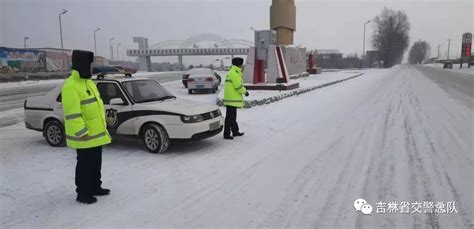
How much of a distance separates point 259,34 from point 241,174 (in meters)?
16.1

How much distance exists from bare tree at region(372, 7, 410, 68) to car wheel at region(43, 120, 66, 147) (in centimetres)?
9219

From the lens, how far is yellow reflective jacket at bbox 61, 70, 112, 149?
4211 mm

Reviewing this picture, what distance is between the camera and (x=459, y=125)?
900 centimetres

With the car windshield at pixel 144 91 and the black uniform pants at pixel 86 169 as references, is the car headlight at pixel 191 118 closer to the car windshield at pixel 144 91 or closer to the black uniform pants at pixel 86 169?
the car windshield at pixel 144 91

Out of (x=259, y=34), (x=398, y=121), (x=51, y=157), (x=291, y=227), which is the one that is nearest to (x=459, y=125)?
(x=398, y=121)

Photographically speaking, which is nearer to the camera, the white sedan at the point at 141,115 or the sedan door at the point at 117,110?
the white sedan at the point at 141,115

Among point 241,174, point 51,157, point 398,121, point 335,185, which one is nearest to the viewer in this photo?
point 335,185

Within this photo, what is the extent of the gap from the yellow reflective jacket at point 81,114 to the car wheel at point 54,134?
3130mm

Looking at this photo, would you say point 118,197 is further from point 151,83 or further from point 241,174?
point 151,83

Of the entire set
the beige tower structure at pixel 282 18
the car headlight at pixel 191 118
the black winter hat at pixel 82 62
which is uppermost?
the beige tower structure at pixel 282 18

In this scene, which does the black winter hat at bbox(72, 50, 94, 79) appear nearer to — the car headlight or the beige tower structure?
the car headlight

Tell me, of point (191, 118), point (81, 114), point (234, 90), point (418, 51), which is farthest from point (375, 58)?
point (81, 114)

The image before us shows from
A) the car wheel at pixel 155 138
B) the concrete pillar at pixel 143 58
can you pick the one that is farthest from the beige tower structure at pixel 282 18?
the concrete pillar at pixel 143 58

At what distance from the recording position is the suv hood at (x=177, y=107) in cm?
658
